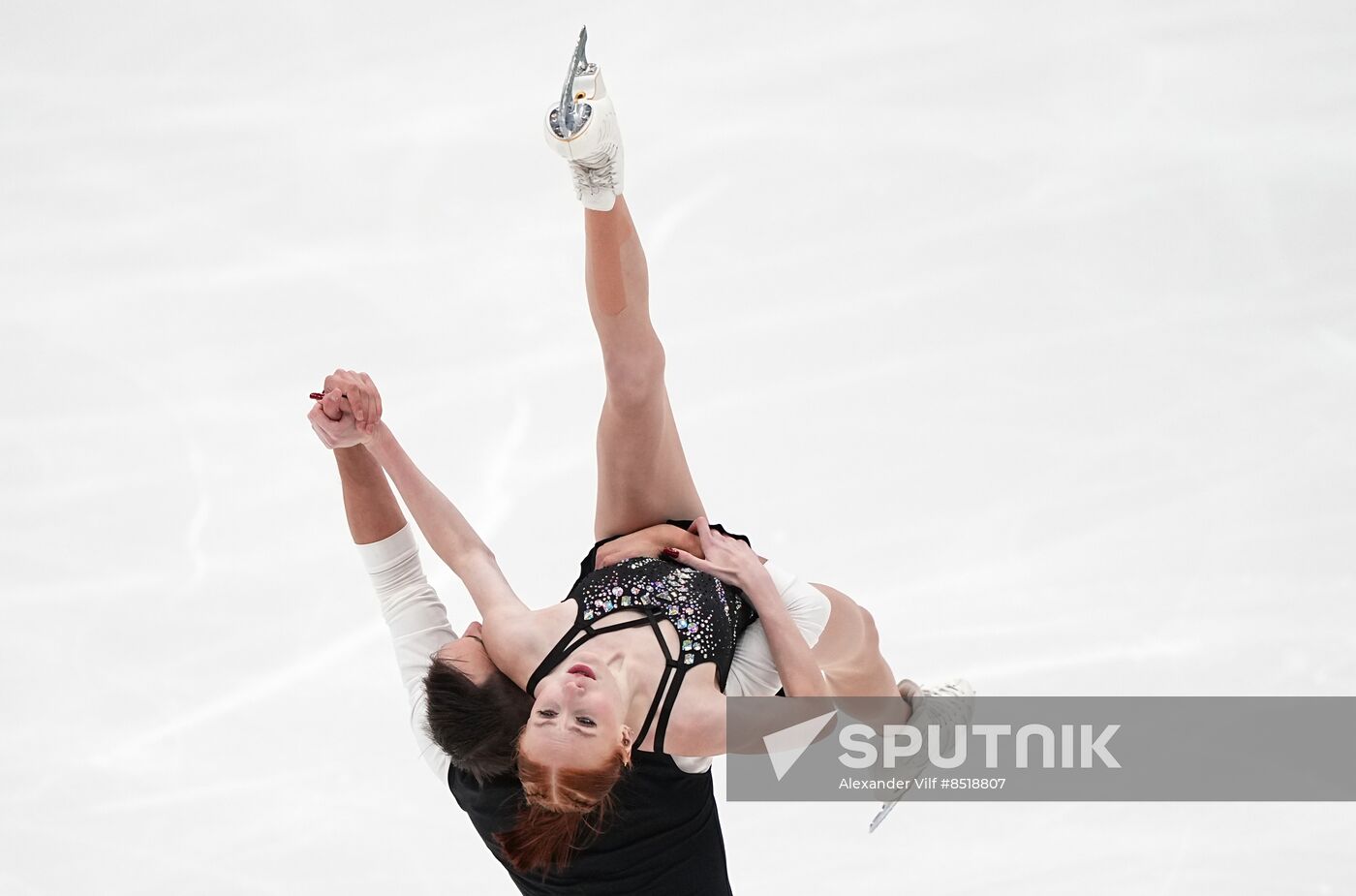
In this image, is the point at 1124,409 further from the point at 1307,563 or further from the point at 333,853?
the point at 333,853

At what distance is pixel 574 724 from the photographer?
9.46 feet

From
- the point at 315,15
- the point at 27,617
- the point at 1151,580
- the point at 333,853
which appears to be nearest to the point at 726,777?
the point at 333,853

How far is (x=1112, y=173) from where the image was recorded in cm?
585

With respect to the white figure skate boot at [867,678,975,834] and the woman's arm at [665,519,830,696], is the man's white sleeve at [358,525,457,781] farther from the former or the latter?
the white figure skate boot at [867,678,975,834]

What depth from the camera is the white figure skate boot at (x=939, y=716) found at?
3791mm

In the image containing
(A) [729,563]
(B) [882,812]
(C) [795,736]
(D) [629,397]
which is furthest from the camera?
(B) [882,812]

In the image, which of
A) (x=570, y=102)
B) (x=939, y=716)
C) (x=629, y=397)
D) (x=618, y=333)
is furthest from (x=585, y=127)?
(x=939, y=716)

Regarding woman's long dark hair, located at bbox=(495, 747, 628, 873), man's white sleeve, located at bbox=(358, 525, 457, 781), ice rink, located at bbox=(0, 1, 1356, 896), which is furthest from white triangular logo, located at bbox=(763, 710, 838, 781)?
ice rink, located at bbox=(0, 1, 1356, 896)

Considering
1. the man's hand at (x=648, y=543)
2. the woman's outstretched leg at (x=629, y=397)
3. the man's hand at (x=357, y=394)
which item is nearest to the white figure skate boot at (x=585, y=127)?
the woman's outstretched leg at (x=629, y=397)

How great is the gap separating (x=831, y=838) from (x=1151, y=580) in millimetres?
1372

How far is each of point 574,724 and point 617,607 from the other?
0.36 meters

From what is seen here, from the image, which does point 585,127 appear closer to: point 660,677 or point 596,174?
point 596,174

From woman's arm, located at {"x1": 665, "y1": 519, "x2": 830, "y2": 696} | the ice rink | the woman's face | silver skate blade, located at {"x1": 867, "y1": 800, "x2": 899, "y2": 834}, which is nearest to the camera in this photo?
the woman's face

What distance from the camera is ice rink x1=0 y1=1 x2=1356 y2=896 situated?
4242 millimetres
